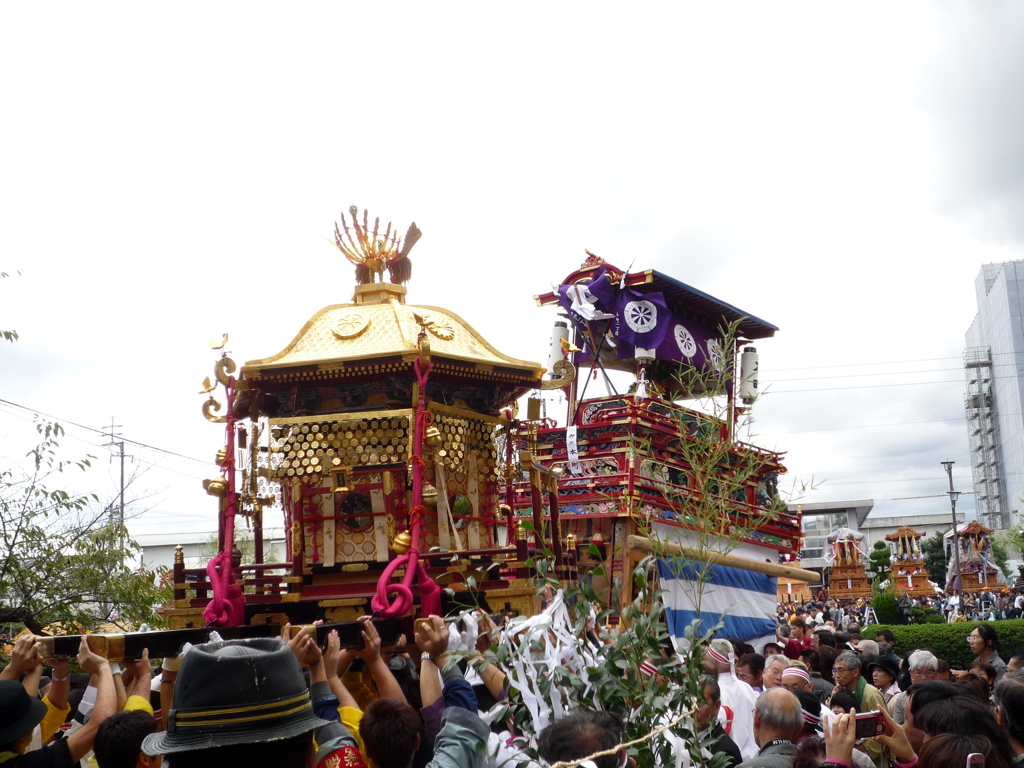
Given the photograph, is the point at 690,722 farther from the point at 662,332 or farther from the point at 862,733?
the point at 662,332

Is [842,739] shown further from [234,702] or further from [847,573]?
[847,573]

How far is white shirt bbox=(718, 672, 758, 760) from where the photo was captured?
5.98 m

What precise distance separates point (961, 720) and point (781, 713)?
1.03 meters

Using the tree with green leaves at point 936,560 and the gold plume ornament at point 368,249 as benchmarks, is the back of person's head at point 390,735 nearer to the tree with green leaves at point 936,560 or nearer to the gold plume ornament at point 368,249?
the gold plume ornament at point 368,249

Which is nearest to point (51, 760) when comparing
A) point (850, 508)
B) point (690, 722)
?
point (690, 722)

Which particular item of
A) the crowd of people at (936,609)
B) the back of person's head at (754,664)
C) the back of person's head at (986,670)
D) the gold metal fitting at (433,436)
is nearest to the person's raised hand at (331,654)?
the gold metal fitting at (433,436)

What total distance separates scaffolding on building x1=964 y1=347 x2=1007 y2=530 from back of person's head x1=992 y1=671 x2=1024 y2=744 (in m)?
65.4

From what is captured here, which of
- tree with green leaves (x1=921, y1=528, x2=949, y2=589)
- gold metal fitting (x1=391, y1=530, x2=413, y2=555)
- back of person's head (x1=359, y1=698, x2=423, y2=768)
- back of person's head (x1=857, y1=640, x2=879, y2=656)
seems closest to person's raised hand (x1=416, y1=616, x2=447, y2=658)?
back of person's head (x1=359, y1=698, x2=423, y2=768)

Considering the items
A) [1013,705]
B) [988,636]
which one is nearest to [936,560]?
Answer: [988,636]

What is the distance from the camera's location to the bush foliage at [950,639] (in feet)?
45.5

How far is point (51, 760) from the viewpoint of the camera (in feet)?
10.7

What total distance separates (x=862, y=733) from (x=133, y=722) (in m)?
2.72

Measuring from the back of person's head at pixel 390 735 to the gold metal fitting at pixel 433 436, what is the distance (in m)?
4.17

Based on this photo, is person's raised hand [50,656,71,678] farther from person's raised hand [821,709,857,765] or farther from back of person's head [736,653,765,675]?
back of person's head [736,653,765,675]
